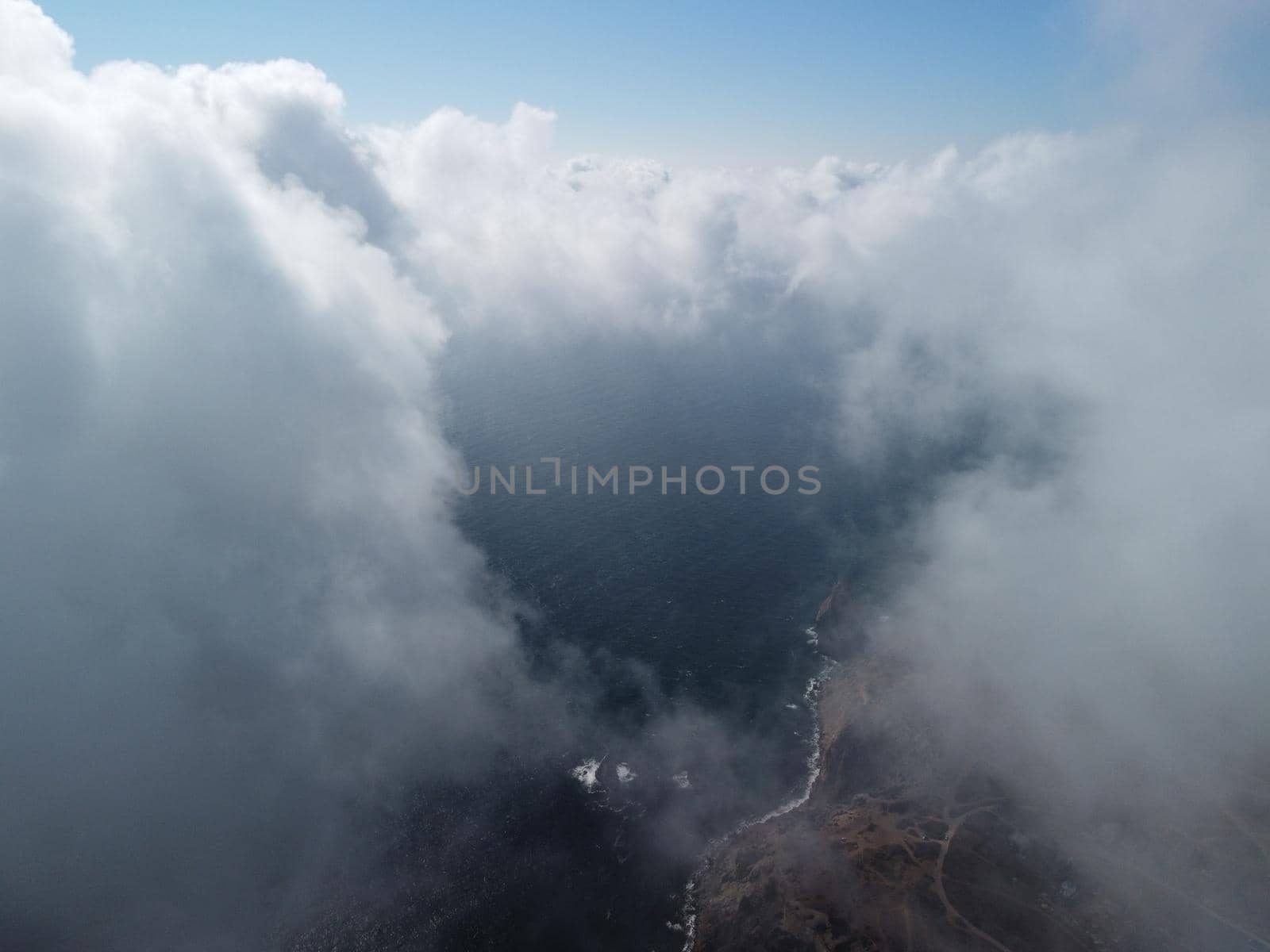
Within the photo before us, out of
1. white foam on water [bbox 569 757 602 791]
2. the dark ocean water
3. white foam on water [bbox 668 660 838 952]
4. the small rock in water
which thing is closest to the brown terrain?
white foam on water [bbox 668 660 838 952]

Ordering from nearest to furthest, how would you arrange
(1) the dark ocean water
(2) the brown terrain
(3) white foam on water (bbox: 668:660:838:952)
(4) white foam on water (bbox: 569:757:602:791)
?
1. (2) the brown terrain
2. (1) the dark ocean water
3. (3) white foam on water (bbox: 668:660:838:952)
4. (4) white foam on water (bbox: 569:757:602:791)

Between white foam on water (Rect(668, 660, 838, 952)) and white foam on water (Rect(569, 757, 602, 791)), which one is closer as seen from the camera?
white foam on water (Rect(668, 660, 838, 952))

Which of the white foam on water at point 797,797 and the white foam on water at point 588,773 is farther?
the white foam on water at point 588,773

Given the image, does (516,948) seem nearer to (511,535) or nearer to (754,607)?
(754,607)

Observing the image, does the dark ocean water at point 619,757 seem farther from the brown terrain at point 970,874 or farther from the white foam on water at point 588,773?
the brown terrain at point 970,874

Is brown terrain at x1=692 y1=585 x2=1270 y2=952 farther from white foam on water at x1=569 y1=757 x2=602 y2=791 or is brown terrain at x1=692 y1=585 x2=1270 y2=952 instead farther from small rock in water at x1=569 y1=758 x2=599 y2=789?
small rock in water at x1=569 y1=758 x2=599 y2=789

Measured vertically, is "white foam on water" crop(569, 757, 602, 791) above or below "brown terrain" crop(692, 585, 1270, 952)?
above

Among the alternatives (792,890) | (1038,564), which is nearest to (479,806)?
(792,890)

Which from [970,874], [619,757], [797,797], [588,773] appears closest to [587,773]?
[588,773]

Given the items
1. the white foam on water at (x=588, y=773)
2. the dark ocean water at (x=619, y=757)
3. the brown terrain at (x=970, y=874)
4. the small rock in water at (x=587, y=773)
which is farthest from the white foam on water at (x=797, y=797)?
the small rock in water at (x=587, y=773)
